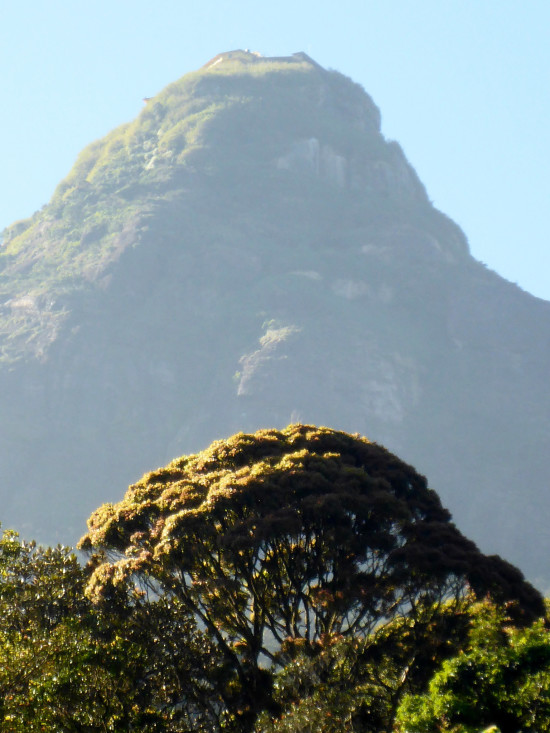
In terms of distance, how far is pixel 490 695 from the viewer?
14.7 m

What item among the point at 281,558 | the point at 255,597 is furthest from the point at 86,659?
the point at 281,558

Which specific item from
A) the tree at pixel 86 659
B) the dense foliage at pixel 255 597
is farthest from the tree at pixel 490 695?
the tree at pixel 86 659

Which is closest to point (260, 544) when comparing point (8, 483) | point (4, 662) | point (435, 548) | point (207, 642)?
point (207, 642)

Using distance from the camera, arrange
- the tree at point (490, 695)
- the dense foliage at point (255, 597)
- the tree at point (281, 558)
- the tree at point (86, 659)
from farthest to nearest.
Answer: the tree at point (281, 558), the dense foliage at point (255, 597), the tree at point (86, 659), the tree at point (490, 695)

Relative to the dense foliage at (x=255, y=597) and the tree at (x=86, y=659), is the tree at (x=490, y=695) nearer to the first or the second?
the dense foliage at (x=255, y=597)

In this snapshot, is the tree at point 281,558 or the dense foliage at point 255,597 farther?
the tree at point 281,558

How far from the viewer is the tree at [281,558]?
21.0 meters

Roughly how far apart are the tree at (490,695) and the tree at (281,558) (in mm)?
5160

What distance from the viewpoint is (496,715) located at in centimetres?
1475

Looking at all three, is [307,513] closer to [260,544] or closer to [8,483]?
[260,544]

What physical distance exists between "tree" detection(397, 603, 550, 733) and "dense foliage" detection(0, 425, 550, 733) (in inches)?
92.9

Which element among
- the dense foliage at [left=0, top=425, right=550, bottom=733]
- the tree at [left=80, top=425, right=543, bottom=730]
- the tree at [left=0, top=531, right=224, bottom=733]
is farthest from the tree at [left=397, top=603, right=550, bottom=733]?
the tree at [left=0, top=531, right=224, bottom=733]

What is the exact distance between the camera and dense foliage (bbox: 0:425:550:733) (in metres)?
18.8

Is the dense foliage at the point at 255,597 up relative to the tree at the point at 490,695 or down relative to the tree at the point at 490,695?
up
